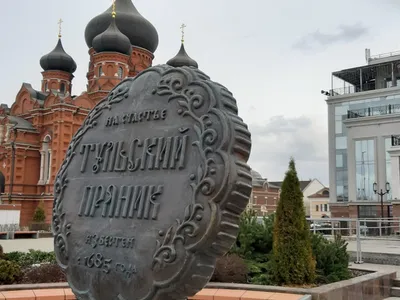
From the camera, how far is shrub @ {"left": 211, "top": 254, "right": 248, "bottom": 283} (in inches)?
289

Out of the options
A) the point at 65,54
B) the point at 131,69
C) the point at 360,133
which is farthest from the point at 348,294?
the point at 65,54

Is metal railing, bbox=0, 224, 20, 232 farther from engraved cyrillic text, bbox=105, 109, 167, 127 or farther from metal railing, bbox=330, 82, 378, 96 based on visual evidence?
metal railing, bbox=330, 82, 378, 96

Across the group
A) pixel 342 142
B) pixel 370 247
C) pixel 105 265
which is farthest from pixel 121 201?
pixel 342 142

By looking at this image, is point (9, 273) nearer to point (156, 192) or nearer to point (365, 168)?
point (156, 192)

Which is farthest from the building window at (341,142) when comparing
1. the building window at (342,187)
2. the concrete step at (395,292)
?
the concrete step at (395,292)

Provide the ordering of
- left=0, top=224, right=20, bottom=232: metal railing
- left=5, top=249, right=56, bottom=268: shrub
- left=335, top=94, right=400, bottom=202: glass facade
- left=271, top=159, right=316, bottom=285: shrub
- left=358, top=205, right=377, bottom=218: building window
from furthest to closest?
left=335, top=94, right=400, bottom=202: glass facade, left=358, top=205, right=377, bottom=218: building window, left=0, top=224, right=20, bottom=232: metal railing, left=5, top=249, right=56, bottom=268: shrub, left=271, top=159, right=316, bottom=285: shrub

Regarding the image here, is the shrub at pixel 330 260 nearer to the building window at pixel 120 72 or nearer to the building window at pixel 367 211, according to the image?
the building window at pixel 367 211

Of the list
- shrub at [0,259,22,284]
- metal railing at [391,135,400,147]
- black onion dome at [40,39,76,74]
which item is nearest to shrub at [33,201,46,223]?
black onion dome at [40,39,76,74]

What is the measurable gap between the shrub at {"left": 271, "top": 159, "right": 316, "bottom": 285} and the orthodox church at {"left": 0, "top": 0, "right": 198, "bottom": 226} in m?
28.3

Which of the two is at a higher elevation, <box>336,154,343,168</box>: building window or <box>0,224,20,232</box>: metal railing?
<box>336,154,343,168</box>: building window

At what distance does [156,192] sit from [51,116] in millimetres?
33737

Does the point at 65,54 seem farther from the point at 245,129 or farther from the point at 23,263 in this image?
the point at 245,129

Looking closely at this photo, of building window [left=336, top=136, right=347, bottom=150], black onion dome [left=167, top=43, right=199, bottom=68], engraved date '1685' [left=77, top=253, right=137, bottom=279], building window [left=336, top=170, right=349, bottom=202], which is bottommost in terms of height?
engraved date '1685' [left=77, top=253, right=137, bottom=279]

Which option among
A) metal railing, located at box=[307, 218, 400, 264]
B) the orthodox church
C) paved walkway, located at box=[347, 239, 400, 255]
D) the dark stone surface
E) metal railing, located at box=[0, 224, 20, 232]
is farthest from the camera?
the orthodox church
